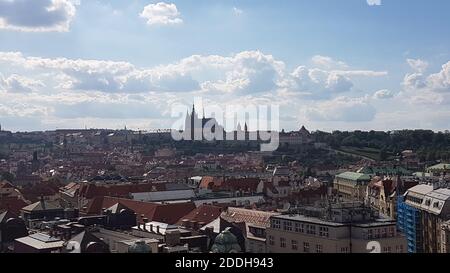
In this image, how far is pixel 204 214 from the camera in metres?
40.2

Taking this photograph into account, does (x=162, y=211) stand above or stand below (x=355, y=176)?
below

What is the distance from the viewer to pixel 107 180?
72500mm

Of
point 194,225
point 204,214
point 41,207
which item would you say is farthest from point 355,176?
point 41,207

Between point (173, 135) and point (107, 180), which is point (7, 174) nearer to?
point (107, 180)

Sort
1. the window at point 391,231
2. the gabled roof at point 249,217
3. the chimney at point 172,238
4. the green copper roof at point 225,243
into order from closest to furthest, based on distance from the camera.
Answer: the green copper roof at point 225,243
the window at point 391,231
the chimney at point 172,238
the gabled roof at point 249,217

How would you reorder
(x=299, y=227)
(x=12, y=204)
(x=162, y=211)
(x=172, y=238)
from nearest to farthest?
(x=299, y=227)
(x=172, y=238)
(x=162, y=211)
(x=12, y=204)

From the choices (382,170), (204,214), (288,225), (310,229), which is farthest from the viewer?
(382,170)

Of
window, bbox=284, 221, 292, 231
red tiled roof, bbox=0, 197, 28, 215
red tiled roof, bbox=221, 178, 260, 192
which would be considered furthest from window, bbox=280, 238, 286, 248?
red tiled roof, bbox=221, 178, 260, 192

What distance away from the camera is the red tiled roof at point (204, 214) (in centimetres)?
3936

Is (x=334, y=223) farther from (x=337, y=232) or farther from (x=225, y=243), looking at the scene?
(x=225, y=243)

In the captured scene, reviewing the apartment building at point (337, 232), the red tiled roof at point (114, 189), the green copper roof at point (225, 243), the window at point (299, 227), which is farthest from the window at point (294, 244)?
the red tiled roof at point (114, 189)

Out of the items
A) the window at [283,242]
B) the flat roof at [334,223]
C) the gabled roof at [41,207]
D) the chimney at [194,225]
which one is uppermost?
the flat roof at [334,223]

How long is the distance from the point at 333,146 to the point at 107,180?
62.9 metres

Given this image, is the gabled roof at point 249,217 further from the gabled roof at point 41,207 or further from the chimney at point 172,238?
the gabled roof at point 41,207
